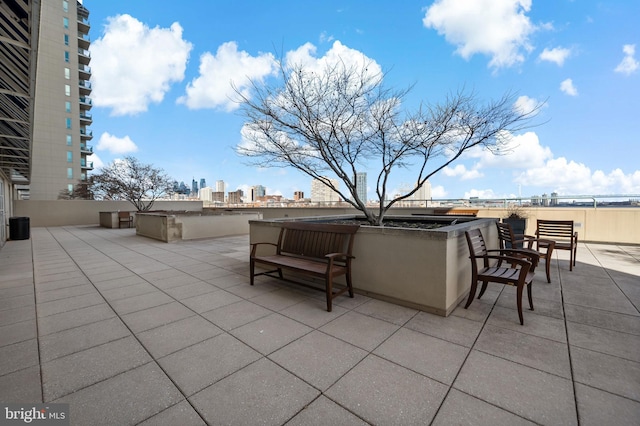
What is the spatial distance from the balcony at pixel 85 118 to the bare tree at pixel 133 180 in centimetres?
2478

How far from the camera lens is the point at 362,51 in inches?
190

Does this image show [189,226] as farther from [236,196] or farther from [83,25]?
[83,25]

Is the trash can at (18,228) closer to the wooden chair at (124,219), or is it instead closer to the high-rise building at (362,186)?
the wooden chair at (124,219)

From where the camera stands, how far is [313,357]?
2.10 metres

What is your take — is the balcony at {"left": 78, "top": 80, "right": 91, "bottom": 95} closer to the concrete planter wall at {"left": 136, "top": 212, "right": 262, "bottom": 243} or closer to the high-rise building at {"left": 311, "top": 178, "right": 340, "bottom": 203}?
the concrete planter wall at {"left": 136, "top": 212, "right": 262, "bottom": 243}

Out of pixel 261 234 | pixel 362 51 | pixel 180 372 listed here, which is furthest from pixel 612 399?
pixel 362 51

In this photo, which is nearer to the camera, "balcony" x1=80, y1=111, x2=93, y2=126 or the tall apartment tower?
the tall apartment tower

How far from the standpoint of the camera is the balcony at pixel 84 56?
32.8 metres

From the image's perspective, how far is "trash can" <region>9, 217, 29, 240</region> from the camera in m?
9.52

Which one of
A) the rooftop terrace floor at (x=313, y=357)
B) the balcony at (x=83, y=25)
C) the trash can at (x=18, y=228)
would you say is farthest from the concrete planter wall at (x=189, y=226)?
the balcony at (x=83, y=25)

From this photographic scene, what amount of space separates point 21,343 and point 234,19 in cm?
931

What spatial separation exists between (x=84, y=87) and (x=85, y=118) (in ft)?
11.8

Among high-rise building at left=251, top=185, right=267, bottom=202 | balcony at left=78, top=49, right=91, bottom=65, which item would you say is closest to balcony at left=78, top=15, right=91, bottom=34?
balcony at left=78, top=49, right=91, bottom=65

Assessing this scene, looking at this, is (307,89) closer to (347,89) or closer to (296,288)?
(347,89)
